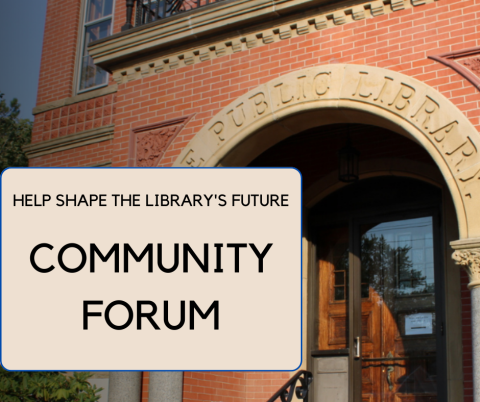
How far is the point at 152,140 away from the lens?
7.62m

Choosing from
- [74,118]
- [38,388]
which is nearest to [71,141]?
[74,118]

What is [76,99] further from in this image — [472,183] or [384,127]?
[472,183]

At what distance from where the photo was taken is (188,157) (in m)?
7.20

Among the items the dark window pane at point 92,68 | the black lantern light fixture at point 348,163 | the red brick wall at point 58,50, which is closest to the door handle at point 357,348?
the black lantern light fixture at point 348,163

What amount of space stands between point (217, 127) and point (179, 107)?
Result: 2.12 feet

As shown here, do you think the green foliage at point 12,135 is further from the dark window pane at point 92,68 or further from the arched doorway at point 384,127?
the arched doorway at point 384,127

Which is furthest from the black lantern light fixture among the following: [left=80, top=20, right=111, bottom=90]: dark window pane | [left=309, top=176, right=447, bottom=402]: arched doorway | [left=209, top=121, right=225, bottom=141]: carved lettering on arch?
[left=80, top=20, right=111, bottom=90]: dark window pane

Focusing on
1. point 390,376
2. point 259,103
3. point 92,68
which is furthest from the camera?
point 92,68

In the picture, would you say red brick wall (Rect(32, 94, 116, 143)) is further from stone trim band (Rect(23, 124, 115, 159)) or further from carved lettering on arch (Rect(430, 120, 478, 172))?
carved lettering on arch (Rect(430, 120, 478, 172))

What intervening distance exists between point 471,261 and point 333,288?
10.0ft

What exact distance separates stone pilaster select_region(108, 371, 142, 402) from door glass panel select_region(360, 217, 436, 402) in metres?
2.73

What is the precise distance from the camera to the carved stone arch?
560 cm

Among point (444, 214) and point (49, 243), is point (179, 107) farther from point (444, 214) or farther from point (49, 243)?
point (49, 243)

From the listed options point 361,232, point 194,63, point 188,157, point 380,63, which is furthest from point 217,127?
point 361,232
